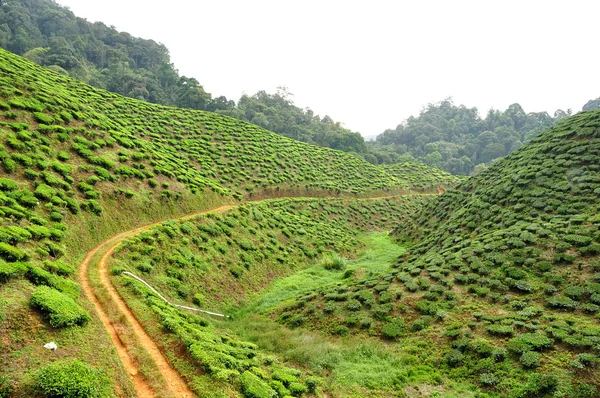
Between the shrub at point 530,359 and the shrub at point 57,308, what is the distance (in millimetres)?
16533

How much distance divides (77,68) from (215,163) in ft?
202

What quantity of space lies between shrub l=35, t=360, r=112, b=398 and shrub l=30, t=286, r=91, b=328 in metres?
1.90

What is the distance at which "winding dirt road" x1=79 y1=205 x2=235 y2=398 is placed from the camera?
1012cm

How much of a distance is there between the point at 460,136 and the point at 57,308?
176m

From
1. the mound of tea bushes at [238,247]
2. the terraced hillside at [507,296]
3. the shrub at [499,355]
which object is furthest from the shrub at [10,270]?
the shrub at [499,355]

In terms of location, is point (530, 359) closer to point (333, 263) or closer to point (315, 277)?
point (315, 277)

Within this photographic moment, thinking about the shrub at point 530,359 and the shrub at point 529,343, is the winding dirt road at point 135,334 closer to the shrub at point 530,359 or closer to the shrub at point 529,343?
the shrub at point 530,359

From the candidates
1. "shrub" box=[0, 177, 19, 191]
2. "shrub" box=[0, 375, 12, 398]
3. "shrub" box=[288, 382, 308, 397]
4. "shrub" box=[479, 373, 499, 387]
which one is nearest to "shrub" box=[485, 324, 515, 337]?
"shrub" box=[479, 373, 499, 387]

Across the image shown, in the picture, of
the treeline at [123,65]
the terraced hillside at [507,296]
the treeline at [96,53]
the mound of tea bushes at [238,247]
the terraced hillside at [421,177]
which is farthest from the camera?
the treeline at [123,65]

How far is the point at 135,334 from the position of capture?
12.3m

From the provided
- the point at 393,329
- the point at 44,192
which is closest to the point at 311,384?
the point at 393,329

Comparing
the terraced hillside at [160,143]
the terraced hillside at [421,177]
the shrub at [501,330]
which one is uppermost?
the terraced hillside at [421,177]

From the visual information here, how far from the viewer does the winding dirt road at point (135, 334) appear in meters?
10.1

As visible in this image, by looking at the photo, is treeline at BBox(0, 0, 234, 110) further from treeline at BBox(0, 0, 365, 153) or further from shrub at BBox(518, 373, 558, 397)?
shrub at BBox(518, 373, 558, 397)
